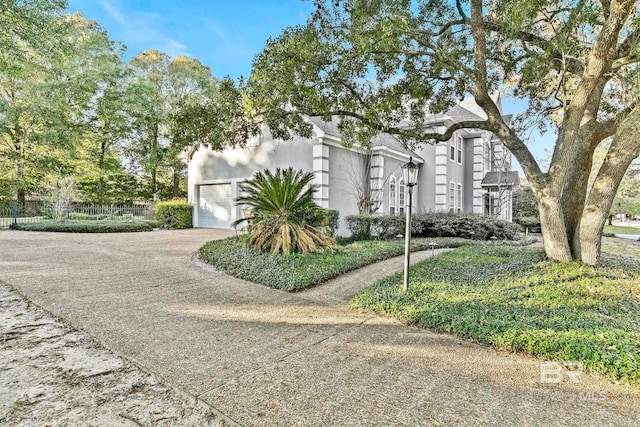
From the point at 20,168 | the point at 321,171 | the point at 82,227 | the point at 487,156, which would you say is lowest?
the point at 82,227

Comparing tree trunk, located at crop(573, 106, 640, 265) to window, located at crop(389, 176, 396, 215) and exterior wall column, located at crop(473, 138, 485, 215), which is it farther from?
exterior wall column, located at crop(473, 138, 485, 215)

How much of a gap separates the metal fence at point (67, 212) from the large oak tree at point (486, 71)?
44.4 feet

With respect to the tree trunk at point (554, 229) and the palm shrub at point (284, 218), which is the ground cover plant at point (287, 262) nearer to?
the palm shrub at point (284, 218)

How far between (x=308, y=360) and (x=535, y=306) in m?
3.13

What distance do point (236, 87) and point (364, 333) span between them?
5.73m

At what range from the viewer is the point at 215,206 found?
15961 millimetres

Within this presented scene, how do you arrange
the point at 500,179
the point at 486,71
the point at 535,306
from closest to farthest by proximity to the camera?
the point at 535,306, the point at 486,71, the point at 500,179

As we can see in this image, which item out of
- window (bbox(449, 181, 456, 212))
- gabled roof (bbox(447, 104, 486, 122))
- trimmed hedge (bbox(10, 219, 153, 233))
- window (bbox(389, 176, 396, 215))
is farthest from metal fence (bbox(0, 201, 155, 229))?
gabled roof (bbox(447, 104, 486, 122))

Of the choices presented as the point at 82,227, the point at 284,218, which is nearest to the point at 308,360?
the point at 284,218

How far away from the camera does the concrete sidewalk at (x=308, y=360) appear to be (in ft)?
8.11

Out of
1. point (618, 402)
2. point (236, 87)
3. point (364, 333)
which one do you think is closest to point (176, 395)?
point (364, 333)

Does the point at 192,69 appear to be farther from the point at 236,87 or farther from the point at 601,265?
the point at 601,265

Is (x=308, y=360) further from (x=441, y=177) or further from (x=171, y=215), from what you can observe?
(x=171, y=215)

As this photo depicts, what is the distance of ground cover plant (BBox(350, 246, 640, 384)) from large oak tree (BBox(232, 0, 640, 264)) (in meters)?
0.90
